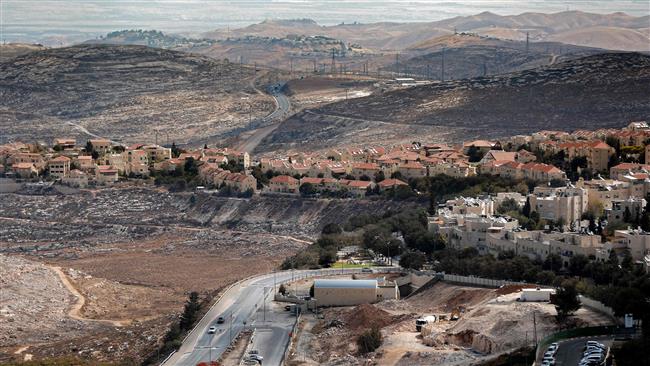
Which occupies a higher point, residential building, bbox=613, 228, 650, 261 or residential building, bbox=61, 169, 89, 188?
residential building, bbox=613, 228, 650, 261

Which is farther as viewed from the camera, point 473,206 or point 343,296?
point 473,206

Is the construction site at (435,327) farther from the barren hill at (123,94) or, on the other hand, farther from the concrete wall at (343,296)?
the barren hill at (123,94)

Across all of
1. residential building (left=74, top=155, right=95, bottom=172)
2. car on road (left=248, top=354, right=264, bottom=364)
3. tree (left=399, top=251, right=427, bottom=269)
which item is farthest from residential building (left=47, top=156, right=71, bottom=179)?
car on road (left=248, top=354, right=264, bottom=364)

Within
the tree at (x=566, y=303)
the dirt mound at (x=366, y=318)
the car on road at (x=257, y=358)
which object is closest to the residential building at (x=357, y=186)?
the dirt mound at (x=366, y=318)

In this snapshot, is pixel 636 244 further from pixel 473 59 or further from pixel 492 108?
pixel 473 59

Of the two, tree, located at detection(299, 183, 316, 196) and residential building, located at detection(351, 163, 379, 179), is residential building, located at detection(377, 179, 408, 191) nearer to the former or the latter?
residential building, located at detection(351, 163, 379, 179)

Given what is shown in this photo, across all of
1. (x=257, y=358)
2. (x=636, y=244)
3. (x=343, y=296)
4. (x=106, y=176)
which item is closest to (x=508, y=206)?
(x=636, y=244)
